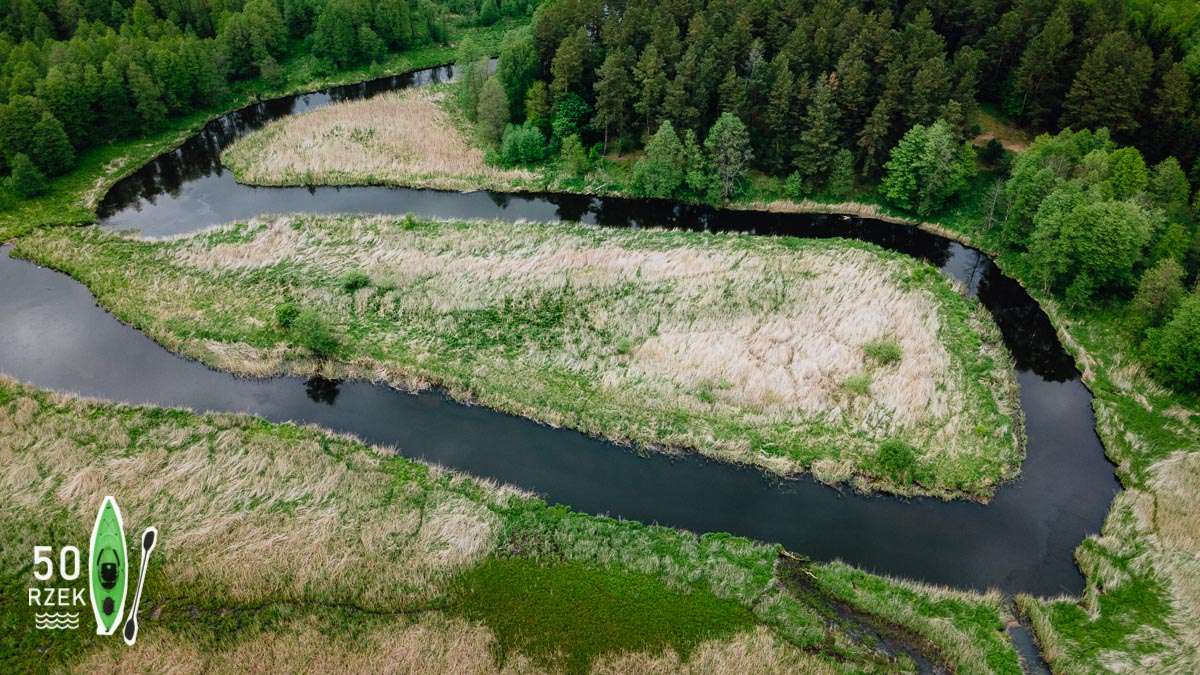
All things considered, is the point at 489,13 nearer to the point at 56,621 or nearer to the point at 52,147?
the point at 52,147

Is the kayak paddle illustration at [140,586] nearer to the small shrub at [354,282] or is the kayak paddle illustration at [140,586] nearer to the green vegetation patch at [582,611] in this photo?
the green vegetation patch at [582,611]

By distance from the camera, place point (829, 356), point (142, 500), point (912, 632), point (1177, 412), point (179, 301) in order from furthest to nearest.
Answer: point (179, 301)
point (829, 356)
point (1177, 412)
point (142, 500)
point (912, 632)

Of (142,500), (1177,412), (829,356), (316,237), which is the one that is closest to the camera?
(142,500)

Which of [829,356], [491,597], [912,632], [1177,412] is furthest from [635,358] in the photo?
[1177,412]

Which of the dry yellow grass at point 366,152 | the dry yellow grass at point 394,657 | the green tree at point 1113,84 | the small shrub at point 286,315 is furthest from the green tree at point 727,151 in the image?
the dry yellow grass at point 394,657

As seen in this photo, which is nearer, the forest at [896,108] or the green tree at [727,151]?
the forest at [896,108]

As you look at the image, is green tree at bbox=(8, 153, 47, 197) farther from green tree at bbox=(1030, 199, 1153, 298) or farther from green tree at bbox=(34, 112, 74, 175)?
green tree at bbox=(1030, 199, 1153, 298)

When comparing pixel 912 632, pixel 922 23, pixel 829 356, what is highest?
pixel 922 23

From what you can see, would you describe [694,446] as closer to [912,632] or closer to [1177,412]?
[912,632]
